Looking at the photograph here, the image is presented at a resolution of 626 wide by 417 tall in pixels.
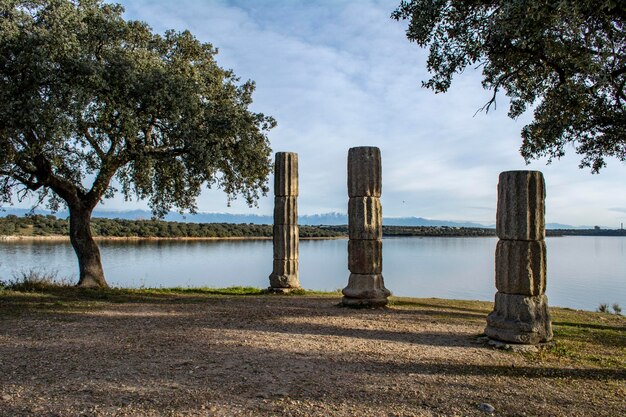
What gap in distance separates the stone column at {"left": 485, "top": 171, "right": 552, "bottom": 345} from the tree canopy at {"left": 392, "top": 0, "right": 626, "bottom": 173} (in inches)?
114

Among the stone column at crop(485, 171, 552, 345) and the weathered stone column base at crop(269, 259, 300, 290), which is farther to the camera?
the weathered stone column base at crop(269, 259, 300, 290)

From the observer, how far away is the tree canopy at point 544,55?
35.6 feet

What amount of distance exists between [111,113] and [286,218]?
7239mm

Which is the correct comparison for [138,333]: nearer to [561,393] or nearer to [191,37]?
[561,393]

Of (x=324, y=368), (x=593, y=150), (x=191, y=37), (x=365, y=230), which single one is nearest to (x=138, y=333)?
(x=324, y=368)

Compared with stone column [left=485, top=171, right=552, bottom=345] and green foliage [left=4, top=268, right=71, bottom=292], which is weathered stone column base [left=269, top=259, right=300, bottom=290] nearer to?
green foliage [left=4, top=268, right=71, bottom=292]

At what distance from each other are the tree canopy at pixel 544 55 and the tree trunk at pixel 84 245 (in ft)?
40.7

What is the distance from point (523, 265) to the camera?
10195 mm

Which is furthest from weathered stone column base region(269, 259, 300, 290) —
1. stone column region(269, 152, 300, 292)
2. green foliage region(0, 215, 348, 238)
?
green foliage region(0, 215, 348, 238)

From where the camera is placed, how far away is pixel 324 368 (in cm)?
807

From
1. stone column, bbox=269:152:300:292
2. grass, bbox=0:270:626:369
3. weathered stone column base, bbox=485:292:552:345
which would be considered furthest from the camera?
stone column, bbox=269:152:300:292

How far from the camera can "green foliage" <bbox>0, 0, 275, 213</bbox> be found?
14.7 m

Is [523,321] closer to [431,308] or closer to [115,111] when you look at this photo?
[431,308]

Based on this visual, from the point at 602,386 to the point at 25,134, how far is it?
1528 cm
